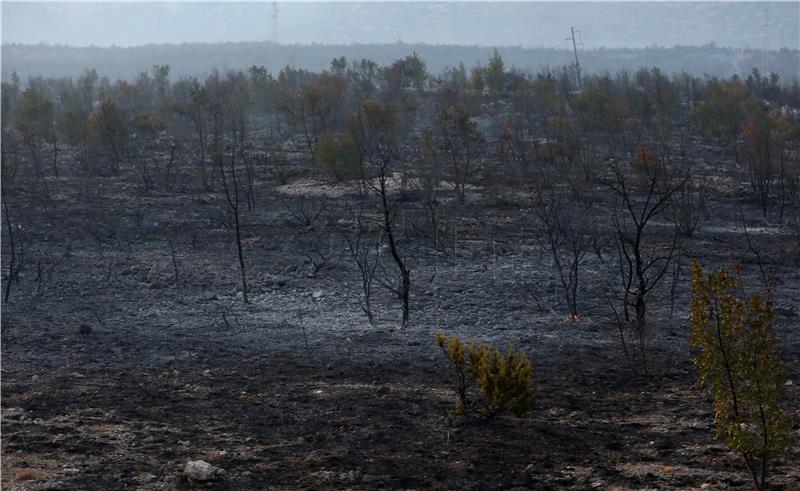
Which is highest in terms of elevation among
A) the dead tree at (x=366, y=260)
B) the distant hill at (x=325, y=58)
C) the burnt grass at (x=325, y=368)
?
the distant hill at (x=325, y=58)

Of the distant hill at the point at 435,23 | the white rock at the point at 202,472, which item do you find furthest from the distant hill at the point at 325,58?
the white rock at the point at 202,472

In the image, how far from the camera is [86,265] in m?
12.8

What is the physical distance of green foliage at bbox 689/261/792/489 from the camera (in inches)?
209

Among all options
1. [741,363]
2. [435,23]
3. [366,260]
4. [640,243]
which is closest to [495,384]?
[741,363]

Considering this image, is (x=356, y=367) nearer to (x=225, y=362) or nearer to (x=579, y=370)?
(x=225, y=362)

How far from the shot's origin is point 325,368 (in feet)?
28.6

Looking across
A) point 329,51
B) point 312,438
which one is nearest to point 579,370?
point 312,438

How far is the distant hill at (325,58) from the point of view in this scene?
79.0 m

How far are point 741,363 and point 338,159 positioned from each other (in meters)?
14.4

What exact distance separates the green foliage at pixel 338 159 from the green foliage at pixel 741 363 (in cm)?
1397

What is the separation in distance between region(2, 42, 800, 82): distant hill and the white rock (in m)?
71.3

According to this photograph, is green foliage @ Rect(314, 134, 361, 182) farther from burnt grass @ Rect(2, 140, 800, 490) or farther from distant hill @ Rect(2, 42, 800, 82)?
distant hill @ Rect(2, 42, 800, 82)

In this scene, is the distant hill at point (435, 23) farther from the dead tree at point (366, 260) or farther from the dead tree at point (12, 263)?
the dead tree at point (12, 263)

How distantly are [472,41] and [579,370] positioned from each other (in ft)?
412
